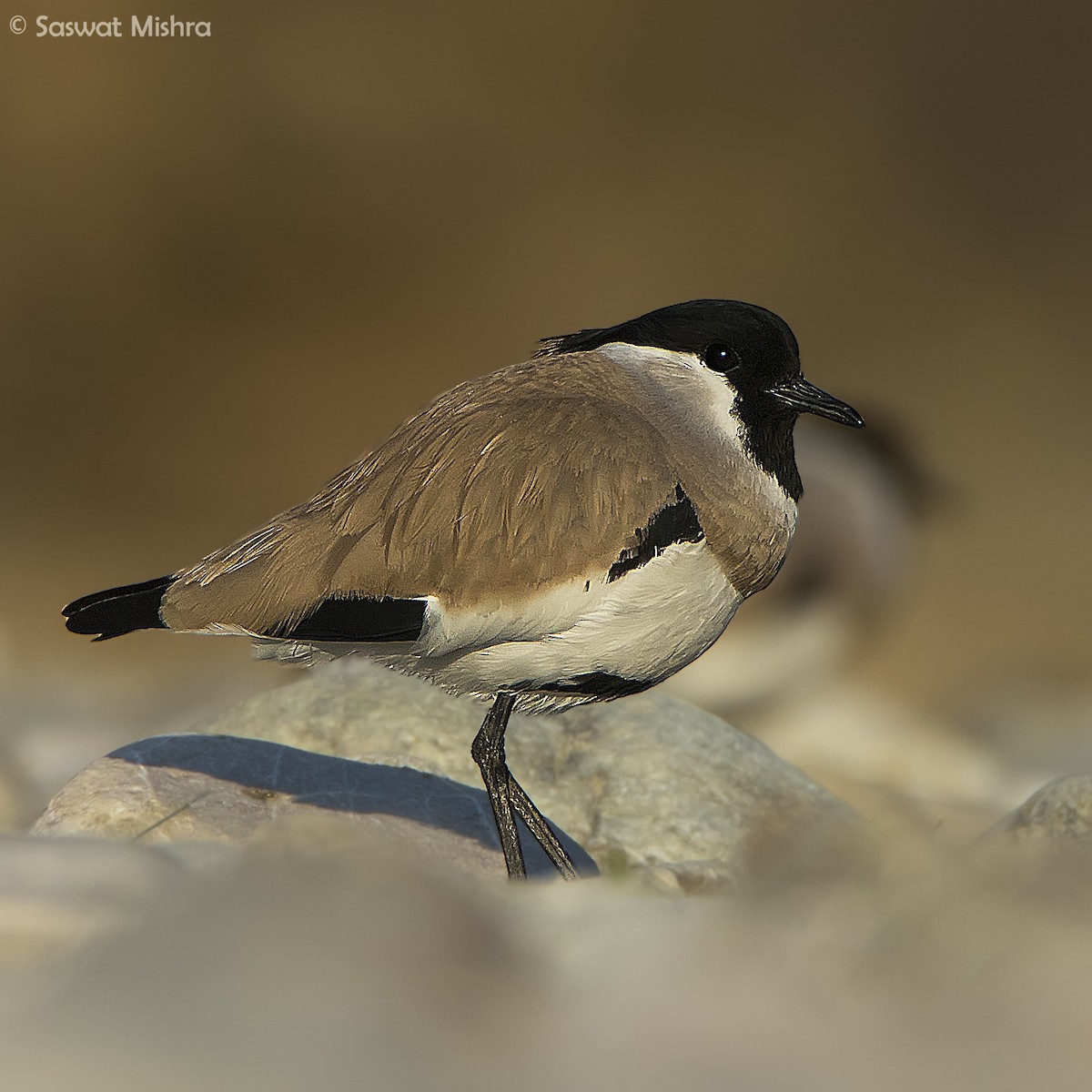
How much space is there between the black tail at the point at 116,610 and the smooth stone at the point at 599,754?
159 centimetres

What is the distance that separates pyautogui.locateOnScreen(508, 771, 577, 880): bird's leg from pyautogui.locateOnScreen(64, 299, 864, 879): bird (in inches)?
1.0

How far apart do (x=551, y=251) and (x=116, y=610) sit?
598 centimetres

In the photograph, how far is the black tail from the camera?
425cm

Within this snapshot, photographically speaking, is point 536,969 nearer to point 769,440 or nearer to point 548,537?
point 548,537

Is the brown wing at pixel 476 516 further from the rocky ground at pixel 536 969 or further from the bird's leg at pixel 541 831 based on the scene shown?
the rocky ground at pixel 536 969

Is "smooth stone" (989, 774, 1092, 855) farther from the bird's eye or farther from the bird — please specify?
the bird's eye

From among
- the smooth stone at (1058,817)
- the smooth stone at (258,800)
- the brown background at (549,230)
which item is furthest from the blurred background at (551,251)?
the smooth stone at (1058,817)

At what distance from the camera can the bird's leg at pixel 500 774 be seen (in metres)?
4.33

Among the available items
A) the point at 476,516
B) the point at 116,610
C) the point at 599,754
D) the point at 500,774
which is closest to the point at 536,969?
the point at 476,516

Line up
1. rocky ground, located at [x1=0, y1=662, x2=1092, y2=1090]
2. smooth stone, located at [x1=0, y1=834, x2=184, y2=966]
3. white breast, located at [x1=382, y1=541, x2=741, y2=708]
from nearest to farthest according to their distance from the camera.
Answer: rocky ground, located at [x1=0, y1=662, x2=1092, y2=1090] < smooth stone, located at [x1=0, y1=834, x2=184, y2=966] < white breast, located at [x1=382, y1=541, x2=741, y2=708]

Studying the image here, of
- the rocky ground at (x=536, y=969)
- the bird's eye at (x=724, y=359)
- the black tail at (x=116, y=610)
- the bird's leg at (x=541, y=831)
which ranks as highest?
the bird's eye at (x=724, y=359)

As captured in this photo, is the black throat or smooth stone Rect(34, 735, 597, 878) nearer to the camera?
the black throat

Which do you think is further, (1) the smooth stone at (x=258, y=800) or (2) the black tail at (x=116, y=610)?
(1) the smooth stone at (x=258, y=800)

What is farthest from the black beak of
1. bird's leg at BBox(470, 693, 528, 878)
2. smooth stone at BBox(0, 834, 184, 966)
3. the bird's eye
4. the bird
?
smooth stone at BBox(0, 834, 184, 966)
